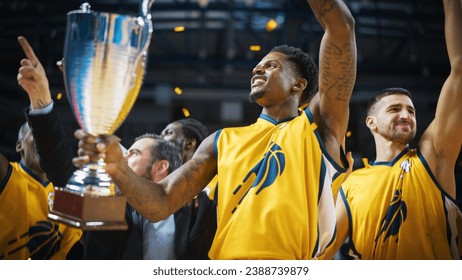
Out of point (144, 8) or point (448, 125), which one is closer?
point (144, 8)

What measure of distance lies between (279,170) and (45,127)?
1.97 feet

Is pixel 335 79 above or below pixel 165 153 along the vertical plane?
above

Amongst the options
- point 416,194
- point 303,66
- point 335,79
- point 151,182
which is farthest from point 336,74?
point 416,194

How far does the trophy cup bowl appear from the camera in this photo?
35.5 inches

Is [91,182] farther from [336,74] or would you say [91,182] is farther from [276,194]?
[336,74]

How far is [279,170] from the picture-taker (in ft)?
4.45

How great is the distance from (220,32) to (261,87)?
1.19 metres

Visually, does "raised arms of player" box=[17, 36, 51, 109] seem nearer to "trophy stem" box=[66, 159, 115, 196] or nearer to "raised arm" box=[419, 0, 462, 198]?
"trophy stem" box=[66, 159, 115, 196]

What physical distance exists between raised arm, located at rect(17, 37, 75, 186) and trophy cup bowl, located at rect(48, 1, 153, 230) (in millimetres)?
338

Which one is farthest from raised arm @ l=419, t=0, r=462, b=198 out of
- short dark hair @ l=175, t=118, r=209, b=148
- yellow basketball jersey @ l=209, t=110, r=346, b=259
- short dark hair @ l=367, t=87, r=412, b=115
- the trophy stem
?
the trophy stem
